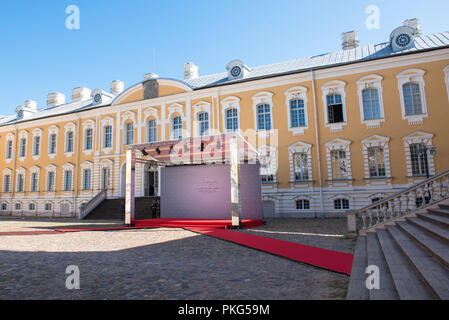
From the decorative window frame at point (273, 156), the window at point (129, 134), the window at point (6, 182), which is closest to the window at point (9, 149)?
the window at point (6, 182)

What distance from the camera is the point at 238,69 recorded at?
867 inches

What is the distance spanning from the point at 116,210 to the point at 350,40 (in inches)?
900

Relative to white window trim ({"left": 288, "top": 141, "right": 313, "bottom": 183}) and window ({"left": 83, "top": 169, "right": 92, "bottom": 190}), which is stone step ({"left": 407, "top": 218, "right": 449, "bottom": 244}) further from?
window ({"left": 83, "top": 169, "right": 92, "bottom": 190})

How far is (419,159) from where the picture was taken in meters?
16.7

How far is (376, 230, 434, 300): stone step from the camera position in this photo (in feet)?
11.6

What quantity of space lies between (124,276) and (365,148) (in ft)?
54.8

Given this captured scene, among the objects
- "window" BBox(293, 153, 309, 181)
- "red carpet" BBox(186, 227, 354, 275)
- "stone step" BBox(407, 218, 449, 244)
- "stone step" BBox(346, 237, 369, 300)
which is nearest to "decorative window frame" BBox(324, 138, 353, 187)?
"window" BBox(293, 153, 309, 181)

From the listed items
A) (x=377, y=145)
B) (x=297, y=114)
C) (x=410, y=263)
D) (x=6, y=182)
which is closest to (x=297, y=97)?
(x=297, y=114)

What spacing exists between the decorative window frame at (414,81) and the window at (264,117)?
26.8 feet

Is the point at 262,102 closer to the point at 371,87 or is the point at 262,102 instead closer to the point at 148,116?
the point at 371,87

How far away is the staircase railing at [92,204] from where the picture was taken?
21.2m

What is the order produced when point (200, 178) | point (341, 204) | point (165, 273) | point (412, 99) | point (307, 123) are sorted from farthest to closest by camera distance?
point (307, 123)
point (200, 178)
point (341, 204)
point (412, 99)
point (165, 273)

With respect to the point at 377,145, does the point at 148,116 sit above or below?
above
